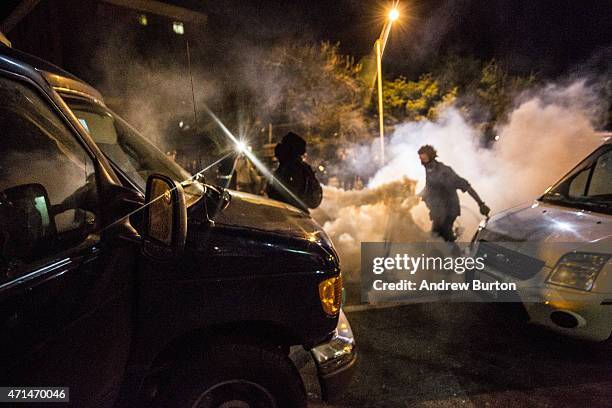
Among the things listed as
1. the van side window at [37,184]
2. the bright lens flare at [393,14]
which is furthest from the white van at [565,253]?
the bright lens flare at [393,14]

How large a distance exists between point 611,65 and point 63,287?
12598mm

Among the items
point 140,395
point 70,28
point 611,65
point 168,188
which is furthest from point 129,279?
point 611,65

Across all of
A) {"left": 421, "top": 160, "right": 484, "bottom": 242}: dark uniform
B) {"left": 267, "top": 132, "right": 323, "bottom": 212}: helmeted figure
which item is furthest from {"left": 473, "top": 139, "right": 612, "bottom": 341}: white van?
{"left": 267, "top": 132, "right": 323, "bottom": 212}: helmeted figure

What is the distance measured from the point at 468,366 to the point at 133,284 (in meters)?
2.88

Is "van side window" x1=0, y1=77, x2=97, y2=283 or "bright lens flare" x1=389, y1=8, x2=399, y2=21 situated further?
"bright lens flare" x1=389, y1=8, x2=399, y2=21

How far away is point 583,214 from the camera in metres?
3.89

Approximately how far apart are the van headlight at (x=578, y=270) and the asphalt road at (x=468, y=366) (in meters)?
0.59

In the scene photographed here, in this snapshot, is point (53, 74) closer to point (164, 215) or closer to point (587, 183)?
point (164, 215)

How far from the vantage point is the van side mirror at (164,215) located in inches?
69.9

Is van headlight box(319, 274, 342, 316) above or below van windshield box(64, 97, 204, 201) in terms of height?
below

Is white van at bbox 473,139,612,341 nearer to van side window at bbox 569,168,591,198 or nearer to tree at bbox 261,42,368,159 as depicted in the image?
van side window at bbox 569,168,591,198

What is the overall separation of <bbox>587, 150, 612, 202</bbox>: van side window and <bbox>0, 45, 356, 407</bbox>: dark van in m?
3.65

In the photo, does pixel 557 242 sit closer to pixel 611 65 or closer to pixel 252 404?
pixel 252 404

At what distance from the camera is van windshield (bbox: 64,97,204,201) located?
2646mm
